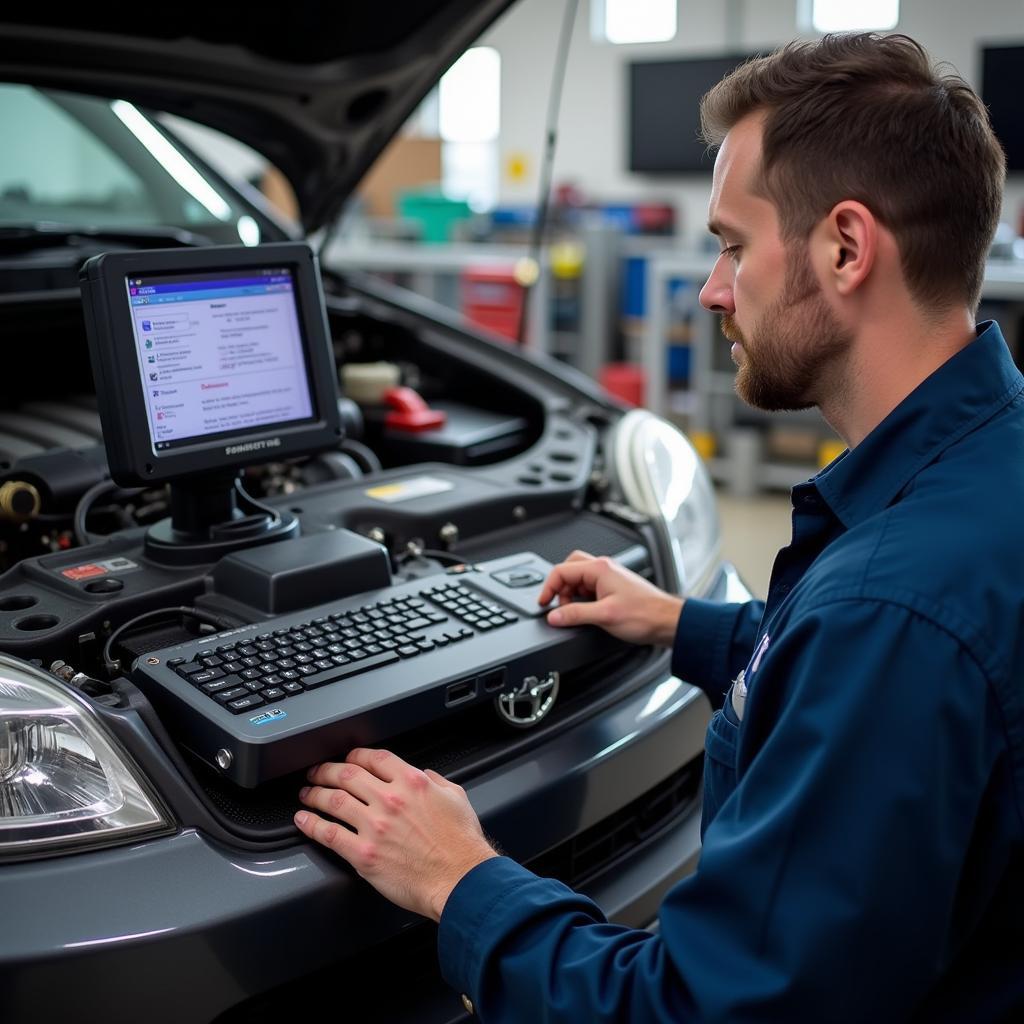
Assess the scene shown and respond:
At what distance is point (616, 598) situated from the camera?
131 centimetres

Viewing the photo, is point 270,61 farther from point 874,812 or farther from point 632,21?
point 632,21

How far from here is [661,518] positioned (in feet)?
5.25

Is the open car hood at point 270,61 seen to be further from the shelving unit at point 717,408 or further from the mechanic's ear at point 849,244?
the shelving unit at point 717,408

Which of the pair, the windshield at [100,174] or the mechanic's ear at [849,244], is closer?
the mechanic's ear at [849,244]

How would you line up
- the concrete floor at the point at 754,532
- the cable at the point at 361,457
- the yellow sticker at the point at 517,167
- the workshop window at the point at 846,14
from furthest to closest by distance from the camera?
the yellow sticker at the point at 517,167 < the workshop window at the point at 846,14 < the concrete floor at the point at 754,532 < the cable at the point at 361,457

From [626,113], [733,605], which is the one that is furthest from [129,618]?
[626,113]

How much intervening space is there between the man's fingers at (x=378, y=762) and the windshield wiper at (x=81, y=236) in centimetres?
Result: 115

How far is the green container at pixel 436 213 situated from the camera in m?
7.21

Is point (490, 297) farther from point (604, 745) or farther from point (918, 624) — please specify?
point (918, 624)

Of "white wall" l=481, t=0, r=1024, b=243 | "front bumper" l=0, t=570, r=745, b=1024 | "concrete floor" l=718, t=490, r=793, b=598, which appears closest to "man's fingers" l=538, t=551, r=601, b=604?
"front bumper" l=0, t=570, r=745, b=1024

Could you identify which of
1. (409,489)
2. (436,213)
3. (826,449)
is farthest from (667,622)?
(436,213)

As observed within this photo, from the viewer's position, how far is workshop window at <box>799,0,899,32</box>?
768 cm

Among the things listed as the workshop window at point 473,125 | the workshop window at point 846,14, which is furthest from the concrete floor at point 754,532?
the workshop window at point 473,125

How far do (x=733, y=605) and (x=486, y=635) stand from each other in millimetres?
302
